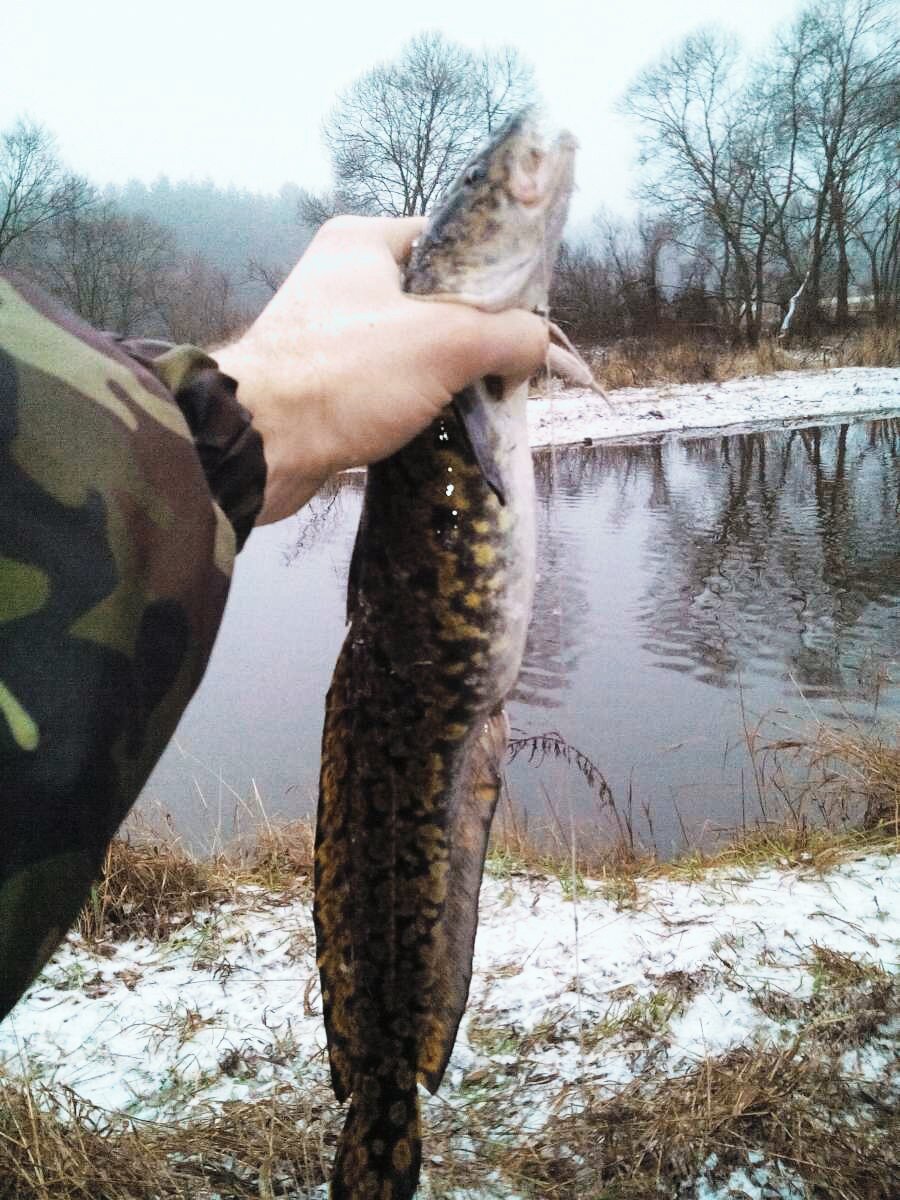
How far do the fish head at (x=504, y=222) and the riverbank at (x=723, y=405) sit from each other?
13716mm

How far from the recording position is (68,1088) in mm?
2512

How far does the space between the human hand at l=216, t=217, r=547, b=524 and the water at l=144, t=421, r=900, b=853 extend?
81 centimetres

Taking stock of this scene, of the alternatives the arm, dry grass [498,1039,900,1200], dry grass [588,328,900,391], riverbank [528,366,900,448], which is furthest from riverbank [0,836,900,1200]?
dry grass [588,328,900,391]

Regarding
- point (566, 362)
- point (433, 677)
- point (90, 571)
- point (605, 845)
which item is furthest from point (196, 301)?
point (90, 571)

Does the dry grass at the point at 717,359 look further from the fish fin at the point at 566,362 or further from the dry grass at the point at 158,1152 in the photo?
the dry grass at the point at 158,1152

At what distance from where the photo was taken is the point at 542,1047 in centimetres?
281

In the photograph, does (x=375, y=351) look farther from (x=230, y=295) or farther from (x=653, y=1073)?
(x=230, y=295)

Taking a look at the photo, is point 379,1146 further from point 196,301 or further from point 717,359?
point 196,301

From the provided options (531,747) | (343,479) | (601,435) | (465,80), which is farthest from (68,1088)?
(465,80)

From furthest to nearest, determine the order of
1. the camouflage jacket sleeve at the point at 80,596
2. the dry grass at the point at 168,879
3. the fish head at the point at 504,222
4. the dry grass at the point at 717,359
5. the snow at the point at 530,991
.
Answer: the dry grass at the point at 717,359 → the dry grass at the point at 168,879 → the snow at the point at 530,991 → the fish head at the point at 504,222 → the camouflage jacket sleeve at the point at 80,596

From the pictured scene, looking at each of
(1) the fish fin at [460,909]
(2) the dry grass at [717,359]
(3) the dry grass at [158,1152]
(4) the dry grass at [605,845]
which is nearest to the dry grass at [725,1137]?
(3) the dry grass at [158,1152]

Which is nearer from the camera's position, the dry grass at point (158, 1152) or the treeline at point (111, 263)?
the dry grass at point (158, 1152)

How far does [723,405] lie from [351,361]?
63.1ft

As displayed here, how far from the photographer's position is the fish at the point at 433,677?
1843mm
